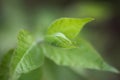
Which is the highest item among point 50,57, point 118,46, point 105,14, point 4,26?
point 105,14

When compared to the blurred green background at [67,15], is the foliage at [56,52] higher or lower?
lower

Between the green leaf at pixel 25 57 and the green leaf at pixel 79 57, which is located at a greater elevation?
the green leaf at pixel 79 57

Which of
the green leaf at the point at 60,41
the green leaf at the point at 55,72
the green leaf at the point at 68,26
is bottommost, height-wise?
the green leaf at the point at 55,72

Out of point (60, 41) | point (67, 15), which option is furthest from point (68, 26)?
point (67, 15)

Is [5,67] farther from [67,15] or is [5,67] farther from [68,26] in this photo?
[67,15]

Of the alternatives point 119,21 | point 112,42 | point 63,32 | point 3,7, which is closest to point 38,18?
point 3,7

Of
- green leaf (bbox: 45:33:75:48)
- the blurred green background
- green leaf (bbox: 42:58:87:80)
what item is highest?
the blurred green background

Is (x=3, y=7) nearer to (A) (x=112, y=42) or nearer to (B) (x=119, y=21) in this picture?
(A) (x=112, y=42)
